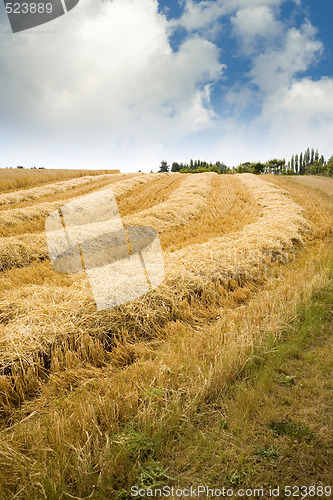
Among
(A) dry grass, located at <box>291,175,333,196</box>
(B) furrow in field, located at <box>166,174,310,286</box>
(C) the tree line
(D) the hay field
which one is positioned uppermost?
(C) the tree line

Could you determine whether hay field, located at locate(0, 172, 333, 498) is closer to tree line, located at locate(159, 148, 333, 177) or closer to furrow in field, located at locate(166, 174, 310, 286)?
furrow in field, located at locate(166, 174, 310, 286)

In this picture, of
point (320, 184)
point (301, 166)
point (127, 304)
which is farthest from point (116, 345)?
point (301, 166)

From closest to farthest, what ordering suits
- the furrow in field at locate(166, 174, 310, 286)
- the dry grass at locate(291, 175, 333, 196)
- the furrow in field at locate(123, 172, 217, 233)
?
the furrow in field at locate(166, 174, 310, 286) → the furrow in field at locate(123, 172, 217, 233) → the dry grass at locate(291, 175, 333, 196)

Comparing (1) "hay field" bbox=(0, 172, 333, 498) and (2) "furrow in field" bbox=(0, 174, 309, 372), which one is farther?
(2) "furrow in field" bbox=(0, 174, 309, 372)

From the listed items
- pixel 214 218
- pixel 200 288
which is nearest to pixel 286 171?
pixel 214 218

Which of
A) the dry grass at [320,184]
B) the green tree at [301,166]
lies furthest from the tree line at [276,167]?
the dry grass at [320,184]

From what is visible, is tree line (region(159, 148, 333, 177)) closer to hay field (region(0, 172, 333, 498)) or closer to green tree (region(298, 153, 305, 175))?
green tree (region(298, 153, 305, 175))

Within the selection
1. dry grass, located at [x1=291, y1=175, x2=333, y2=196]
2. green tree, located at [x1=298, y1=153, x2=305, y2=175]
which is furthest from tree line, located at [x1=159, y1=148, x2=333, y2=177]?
dry grass, located at [x1=291, y1=175, x2=333, y2=196]

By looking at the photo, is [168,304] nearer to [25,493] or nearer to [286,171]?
[25,493]

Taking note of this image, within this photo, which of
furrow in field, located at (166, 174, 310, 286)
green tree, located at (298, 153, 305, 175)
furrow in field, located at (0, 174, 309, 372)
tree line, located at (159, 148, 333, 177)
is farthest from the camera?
green tree, located at (298, 153, 305, 175)

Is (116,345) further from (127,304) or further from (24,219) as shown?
(24,219)

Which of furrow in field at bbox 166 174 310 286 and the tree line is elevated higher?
the tree line

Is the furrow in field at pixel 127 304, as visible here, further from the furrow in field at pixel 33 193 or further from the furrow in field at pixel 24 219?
the furrow in field at pixel 33 193

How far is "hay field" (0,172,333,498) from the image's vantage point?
192 cm
